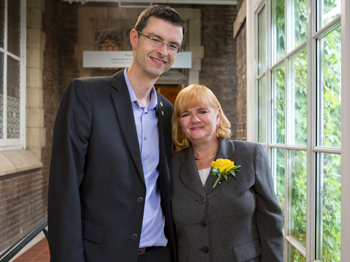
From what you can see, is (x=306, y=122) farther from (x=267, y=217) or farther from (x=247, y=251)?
(x=247, y=251)

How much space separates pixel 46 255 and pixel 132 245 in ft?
11.9

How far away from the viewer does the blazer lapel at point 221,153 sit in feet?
5.63

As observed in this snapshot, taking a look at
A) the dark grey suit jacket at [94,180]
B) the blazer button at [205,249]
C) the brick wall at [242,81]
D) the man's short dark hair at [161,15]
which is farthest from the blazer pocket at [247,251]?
the brick wall at [242,81]

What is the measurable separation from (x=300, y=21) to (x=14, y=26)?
5.01 metres

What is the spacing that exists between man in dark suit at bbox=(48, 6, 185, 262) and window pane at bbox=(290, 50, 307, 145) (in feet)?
2.85

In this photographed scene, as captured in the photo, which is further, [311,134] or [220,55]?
[220,55]

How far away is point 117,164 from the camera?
1.47 meters

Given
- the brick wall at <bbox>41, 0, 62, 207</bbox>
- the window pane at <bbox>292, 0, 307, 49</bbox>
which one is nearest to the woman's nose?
the window pane at <bbox>292, 0, 307, 49</bbox>

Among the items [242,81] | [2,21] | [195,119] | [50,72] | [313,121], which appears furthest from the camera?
[50,72]

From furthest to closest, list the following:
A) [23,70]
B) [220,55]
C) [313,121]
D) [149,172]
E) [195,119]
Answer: [220,55] → [23,70] → [313,121] → [195,119] → [149,172]

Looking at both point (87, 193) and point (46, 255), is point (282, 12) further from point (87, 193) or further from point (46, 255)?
point (46, 255)

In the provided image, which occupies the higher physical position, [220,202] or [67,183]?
[67,183]

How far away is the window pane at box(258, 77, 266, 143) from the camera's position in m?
3.08

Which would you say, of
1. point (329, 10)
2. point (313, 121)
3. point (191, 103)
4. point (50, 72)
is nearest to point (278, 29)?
point (329, 10)
